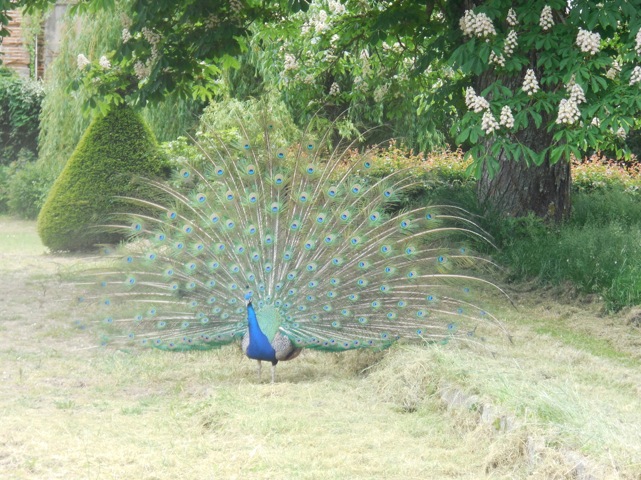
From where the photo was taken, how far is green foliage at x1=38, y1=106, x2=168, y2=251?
46.1 ft

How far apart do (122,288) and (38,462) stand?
2477 millimetres

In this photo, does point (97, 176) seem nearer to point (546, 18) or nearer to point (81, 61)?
point (81, 61)

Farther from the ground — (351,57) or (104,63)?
(351,57)

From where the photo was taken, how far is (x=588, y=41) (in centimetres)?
810

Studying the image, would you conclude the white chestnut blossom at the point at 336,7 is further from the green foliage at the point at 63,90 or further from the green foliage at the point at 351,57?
the green foliage at the point at 63,90

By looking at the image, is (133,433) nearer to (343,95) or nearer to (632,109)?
(632,109)

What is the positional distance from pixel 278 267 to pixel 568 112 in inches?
118

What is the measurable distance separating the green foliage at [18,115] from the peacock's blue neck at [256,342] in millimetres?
18455

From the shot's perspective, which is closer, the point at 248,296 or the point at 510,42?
the point at 248,296

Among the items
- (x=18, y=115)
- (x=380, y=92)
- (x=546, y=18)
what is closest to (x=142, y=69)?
(x=380, y=92)

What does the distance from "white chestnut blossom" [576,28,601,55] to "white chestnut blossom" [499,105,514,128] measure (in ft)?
2.72

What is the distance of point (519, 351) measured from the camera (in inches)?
303

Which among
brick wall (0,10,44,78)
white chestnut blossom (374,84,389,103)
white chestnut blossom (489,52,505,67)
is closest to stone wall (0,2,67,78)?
brick wall (0,10,44,78)

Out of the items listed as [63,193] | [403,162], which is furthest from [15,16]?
[403,162]
